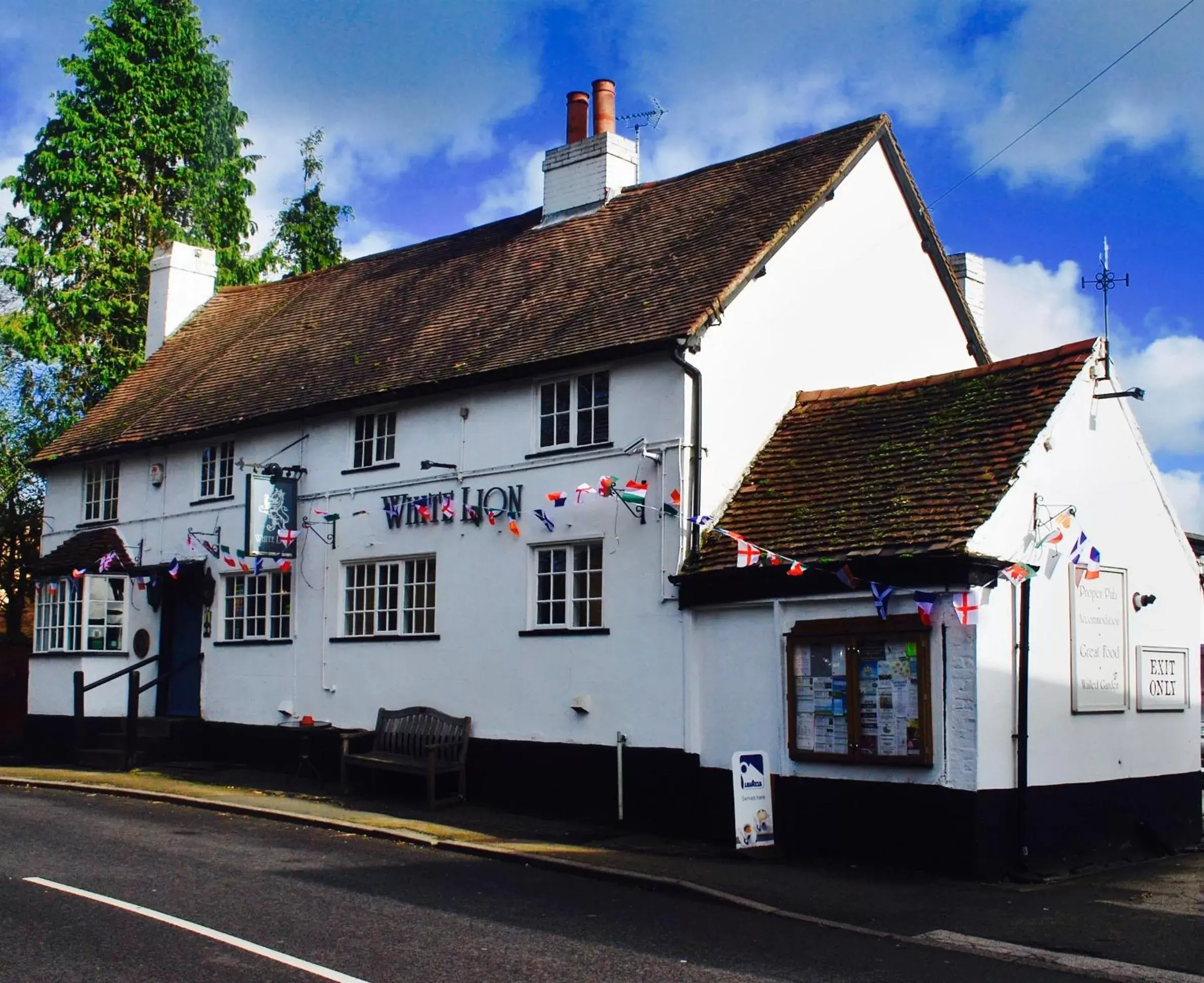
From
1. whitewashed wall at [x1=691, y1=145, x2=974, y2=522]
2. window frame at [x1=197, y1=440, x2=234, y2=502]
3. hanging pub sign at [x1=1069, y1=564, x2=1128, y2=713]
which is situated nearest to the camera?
hanging pub sign at [x1=1069, y1=564, x2=1128, y2=713]

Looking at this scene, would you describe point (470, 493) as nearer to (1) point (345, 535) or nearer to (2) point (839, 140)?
(1) point (345, 535)

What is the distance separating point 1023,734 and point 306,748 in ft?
34.7

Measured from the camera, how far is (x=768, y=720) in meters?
14.6

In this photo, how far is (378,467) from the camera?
1962cm

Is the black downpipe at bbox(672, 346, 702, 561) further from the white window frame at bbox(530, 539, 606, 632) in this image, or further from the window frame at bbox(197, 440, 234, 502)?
the window frame at bbox(197, 440, 234, 502)

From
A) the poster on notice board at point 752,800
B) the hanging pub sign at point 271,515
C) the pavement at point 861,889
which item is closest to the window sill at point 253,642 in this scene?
the hanging pub sign at point 271,515

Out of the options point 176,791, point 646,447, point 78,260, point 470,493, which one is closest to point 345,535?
point 470,493

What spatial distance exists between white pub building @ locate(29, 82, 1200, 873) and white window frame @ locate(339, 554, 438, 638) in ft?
0.21

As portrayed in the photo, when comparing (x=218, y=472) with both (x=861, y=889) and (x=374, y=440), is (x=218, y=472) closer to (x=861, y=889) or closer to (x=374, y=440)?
(x=374, y=440)

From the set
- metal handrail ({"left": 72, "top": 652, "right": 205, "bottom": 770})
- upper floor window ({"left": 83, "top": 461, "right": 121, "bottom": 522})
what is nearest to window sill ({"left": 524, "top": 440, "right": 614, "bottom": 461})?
metal handrail ({"left": 72, "top": 652, "right": 205, "bottom": 770})

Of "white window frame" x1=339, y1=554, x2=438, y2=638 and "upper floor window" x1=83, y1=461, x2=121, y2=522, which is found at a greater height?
"upper floor window" x1=83, y1=461, x2=121, y2=522

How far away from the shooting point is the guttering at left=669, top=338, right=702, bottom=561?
15734mm

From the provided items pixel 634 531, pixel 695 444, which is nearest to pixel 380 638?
pixel 634 531

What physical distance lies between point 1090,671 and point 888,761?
8.71 ft
